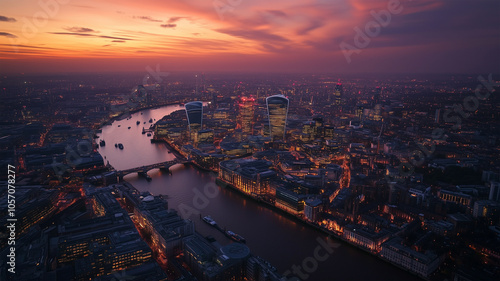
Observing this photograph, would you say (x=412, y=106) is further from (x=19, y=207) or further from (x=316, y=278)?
(x=19, y=207)

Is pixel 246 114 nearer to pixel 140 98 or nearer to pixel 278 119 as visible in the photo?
pixel 278 119

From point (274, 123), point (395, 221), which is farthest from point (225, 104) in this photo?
point (395, 221)

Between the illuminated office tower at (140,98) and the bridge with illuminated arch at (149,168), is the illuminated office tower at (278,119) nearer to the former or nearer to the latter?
the bridge with illuminated arch at (149,168)

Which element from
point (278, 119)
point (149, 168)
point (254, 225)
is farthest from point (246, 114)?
point (254, 225)

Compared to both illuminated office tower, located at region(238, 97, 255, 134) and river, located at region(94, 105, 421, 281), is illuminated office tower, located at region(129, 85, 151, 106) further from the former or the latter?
river, located at region(94, 105, 421, 281)

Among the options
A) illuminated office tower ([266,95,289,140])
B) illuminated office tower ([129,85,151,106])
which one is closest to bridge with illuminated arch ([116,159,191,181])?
illuminated office tower ([266,95,289,140])

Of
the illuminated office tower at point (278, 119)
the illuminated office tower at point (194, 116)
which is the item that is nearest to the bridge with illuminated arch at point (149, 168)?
the illuminated office tower at point (194, 116)
